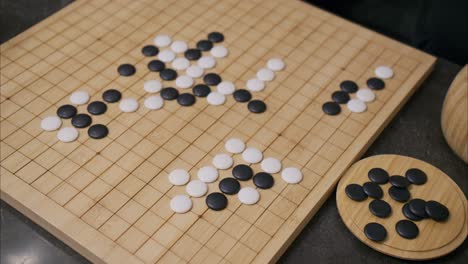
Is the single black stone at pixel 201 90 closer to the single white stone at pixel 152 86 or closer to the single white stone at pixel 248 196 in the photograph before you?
the single white stone at pixel 152 86

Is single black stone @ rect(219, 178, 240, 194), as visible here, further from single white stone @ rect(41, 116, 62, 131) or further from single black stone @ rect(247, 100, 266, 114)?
single white stone @ rect(41, 116, 62, 131)

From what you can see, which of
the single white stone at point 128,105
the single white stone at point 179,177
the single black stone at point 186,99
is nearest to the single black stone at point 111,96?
the single white stone at point 128,105

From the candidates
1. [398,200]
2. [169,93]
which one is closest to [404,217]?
[398,200]

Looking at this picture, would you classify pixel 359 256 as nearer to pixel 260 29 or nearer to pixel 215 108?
pixel 215 108

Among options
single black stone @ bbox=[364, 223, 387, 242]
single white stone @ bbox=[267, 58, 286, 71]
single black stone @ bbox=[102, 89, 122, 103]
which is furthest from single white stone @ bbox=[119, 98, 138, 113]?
single black stone @ bbox=[364, 223, 387, 242]

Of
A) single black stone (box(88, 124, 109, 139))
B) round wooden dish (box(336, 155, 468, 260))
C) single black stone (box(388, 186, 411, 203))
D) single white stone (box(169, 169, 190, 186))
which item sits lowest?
round wooden dish (box(336, 155, 468, 260))

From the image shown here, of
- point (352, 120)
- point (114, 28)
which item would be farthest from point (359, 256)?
point (114, 28)
